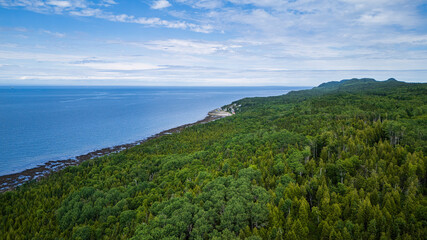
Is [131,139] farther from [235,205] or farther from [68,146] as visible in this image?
[235,205]

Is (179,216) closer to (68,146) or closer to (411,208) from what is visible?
(411,208)

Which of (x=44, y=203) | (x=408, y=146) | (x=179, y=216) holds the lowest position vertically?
(x=44, y=203)

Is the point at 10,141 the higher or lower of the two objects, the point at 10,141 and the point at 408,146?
the lower

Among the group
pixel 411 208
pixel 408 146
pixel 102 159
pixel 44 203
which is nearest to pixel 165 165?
pixel 102 159

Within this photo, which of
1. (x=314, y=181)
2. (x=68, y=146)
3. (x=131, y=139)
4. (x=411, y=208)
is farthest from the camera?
(x=131, y=139)

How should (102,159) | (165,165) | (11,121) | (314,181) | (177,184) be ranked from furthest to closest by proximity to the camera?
(11,121) → (102,159) → (165,165) → (177,184) → (314,181)

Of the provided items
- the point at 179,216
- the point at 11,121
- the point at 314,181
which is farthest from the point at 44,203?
the point at 11,121

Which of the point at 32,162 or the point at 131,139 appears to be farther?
the point at 131,139
